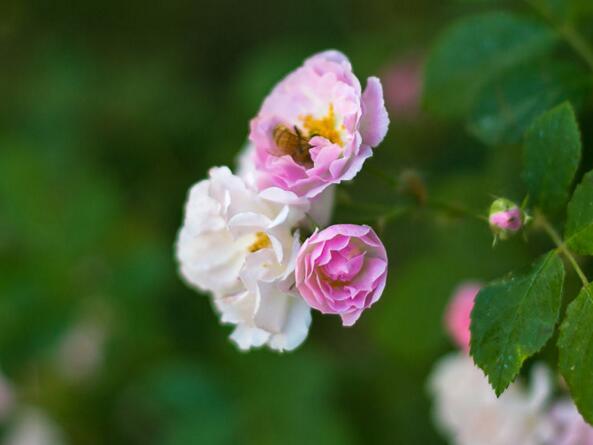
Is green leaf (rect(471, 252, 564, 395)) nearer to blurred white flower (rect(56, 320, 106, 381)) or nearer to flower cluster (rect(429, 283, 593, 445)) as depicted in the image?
flower cluster (rect(429, 283, 593, 445))

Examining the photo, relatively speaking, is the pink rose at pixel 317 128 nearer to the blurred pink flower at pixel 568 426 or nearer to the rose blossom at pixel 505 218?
the rose blossom at pixel 505 218

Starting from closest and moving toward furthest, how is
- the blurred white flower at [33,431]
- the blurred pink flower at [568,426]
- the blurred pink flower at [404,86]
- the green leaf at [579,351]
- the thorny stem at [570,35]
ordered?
the green leaf at [579,351] → the blurred pink flower at [568,426] → the thorny stem at [570,35] → the blurred white flower at [33,431] → the blurred pink flower at [404,86]

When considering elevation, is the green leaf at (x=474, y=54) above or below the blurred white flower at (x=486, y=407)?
above

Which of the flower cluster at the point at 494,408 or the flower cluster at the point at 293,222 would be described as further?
the flower cluster at the point at 494,408

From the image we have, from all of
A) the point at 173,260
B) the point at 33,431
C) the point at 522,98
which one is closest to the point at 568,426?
the point at 522,98

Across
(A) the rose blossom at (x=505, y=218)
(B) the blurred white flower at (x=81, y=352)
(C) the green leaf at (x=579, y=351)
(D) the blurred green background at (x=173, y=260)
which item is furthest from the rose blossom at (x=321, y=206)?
(B) the blurred white flower at (x=81, y=352)
